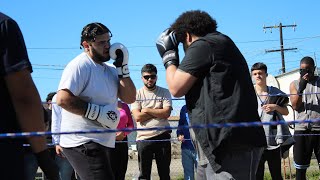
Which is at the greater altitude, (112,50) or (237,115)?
(112,50)

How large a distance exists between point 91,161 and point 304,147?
12.9 feet

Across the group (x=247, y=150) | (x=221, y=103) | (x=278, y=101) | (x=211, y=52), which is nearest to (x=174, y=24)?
(x=211, y=52)

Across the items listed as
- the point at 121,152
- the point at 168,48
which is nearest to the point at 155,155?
the point at 121,152

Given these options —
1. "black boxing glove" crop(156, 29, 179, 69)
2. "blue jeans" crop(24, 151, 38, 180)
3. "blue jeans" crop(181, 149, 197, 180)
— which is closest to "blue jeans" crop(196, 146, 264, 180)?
"black boxing glove" crop(156, 29, 179, 69)

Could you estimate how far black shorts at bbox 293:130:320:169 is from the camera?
6.98 meters

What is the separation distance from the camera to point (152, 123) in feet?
24.4

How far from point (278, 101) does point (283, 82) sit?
1552 centimetres

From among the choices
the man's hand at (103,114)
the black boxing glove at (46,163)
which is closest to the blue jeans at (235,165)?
the man's hand at (103,114)

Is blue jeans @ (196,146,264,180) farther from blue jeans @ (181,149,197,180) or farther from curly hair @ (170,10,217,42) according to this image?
blue jeans @ (181,149,197,180)

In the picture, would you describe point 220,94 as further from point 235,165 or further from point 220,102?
point 235,165

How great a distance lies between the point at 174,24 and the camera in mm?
3898

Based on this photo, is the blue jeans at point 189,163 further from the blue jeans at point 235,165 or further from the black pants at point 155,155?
the blue jeans at point 235,165

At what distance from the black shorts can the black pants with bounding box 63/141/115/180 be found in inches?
146

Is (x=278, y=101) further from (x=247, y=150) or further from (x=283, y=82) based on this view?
(x=283, y=82)
